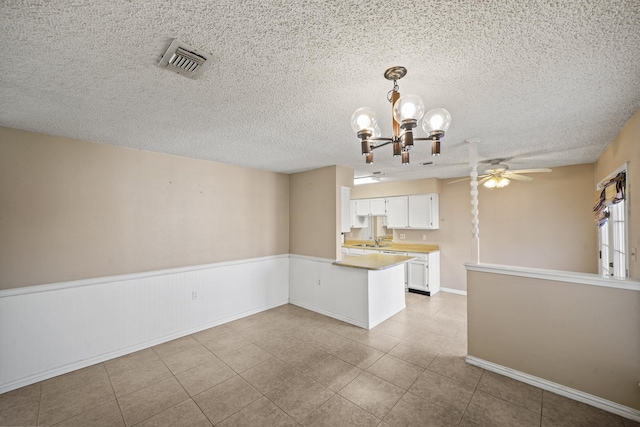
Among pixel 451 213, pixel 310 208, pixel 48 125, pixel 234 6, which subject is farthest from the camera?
pixel 451 213

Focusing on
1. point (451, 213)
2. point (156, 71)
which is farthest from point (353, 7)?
point (451, 213)

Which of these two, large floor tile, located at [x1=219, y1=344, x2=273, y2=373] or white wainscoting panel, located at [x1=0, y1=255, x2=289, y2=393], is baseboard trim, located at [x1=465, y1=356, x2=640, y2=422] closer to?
large floor tile, located at [x1=219, y1=344, x2=273, y2=373]

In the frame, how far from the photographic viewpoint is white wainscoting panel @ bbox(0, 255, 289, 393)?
8.45ft

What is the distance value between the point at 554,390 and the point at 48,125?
18.0ft

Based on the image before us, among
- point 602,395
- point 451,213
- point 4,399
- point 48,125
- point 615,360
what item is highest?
point 48,125

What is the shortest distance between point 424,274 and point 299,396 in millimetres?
3930

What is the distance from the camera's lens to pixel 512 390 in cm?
242

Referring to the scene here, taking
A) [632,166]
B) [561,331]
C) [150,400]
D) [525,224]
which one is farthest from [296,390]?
[525,224]

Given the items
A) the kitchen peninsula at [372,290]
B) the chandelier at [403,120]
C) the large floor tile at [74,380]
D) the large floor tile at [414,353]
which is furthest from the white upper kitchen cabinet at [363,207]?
the large floor tile at [74,380]

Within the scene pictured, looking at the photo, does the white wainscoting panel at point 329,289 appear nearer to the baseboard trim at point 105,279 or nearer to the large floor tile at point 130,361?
the baseboard trim at point 105,279

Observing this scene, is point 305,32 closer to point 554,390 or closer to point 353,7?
point 353,7

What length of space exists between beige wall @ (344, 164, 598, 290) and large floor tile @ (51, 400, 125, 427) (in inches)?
229

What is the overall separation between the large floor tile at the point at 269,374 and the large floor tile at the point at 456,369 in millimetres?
1539

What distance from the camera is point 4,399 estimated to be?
237 cm
